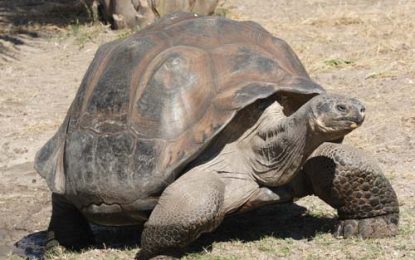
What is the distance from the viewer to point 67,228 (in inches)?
215

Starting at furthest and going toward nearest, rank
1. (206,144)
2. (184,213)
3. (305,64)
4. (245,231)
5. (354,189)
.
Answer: (305,64) < (245,231) < (354,189) < (206,144) < (184,213)

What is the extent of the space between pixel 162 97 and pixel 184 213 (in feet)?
2.18

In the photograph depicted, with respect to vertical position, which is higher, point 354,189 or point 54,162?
point 354,189

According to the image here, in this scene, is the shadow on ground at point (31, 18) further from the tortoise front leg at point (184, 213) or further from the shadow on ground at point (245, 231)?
the tortoise front leg at point (184, 213)

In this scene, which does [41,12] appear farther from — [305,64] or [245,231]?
[245,231]

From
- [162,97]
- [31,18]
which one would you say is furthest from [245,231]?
[31,18]

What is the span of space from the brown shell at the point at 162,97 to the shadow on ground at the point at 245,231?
0.51m

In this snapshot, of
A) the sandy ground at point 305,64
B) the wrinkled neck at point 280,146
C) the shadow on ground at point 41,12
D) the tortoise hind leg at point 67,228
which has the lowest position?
the shadow on ground at point 41,12

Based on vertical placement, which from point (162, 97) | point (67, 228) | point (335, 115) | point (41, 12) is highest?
point (335, 115)

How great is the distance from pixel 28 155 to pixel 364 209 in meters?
3.33

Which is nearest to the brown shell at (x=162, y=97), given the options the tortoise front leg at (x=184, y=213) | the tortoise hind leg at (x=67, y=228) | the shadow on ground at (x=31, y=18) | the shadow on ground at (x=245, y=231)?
the tortoise front leg at (x=184, y=213)

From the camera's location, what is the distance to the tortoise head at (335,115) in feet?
14.0

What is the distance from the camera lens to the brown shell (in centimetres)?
466

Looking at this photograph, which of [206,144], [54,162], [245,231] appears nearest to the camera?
[206,144]
